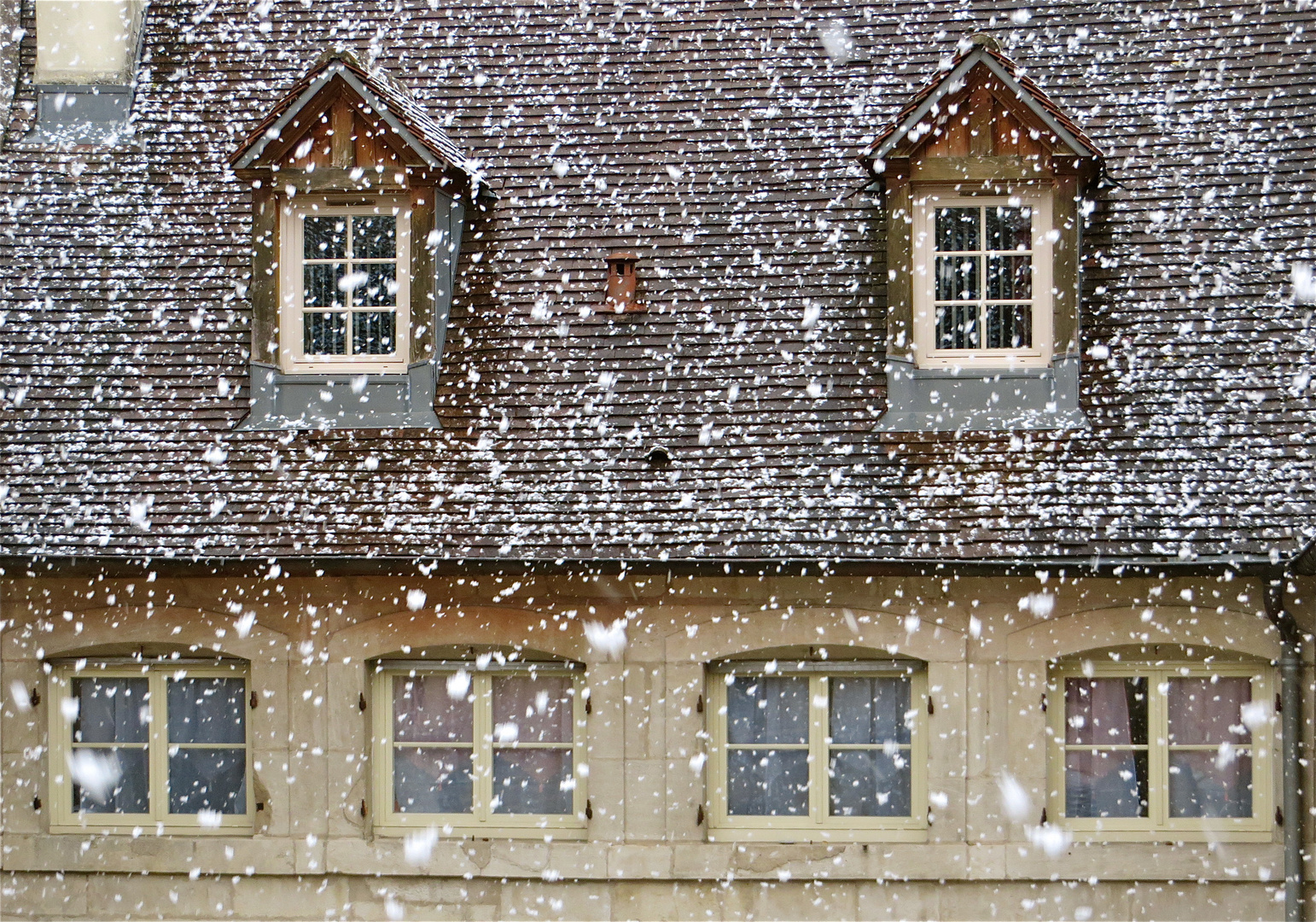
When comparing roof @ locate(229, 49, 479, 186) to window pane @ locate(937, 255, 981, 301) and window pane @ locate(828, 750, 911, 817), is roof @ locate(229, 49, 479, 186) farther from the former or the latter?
window pane @ locate(828, 750, 911, 817)

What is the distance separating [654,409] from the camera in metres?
8.09

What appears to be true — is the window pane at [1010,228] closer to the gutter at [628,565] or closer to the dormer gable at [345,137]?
the gutter at [628,565]

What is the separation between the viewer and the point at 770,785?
809cm

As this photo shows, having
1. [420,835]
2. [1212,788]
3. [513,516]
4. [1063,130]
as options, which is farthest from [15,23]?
[1212,788]

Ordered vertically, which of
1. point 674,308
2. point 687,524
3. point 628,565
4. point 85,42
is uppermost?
point 85,42

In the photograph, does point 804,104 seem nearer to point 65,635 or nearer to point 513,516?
point 513,516

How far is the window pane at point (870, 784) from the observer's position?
8.01 m

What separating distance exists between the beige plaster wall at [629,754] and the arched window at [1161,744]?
19 centimetres

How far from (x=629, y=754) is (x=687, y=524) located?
61.7 inches

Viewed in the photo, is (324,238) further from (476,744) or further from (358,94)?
(476,744)

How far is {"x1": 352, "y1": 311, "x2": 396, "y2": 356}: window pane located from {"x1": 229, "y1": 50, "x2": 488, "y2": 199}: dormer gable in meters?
0.88

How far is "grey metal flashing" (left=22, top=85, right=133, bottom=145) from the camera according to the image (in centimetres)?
952

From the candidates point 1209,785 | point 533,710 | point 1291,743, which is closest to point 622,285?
point 533,710

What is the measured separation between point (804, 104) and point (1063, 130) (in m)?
2.06
